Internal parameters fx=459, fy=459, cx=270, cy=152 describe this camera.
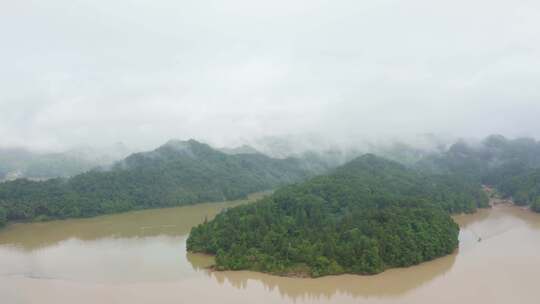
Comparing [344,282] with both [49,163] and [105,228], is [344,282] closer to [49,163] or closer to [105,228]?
[105,228]

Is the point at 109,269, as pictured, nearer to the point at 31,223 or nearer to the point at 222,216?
the point at 222,216

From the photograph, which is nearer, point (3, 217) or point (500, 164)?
point (3, 217)

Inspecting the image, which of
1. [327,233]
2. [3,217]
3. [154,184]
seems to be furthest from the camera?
[154,184]

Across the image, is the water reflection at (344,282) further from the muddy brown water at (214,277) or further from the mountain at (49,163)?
the mountain at (49,163)

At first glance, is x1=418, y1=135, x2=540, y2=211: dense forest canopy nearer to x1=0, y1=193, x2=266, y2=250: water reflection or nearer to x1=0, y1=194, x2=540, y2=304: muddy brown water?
x1=0, y1=194, x2=540, y2=304: muddy brown water

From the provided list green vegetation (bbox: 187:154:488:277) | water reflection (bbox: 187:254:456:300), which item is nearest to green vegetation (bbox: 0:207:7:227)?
green vegetation (bbox: 187:154:488:277)

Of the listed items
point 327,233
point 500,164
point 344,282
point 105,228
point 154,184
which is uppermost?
point 500,164

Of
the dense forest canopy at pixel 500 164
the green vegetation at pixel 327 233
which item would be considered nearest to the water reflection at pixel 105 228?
the green vegetation at pixel 327 233

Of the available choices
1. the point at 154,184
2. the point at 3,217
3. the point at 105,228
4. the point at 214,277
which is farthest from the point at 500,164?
the point at 3,217
